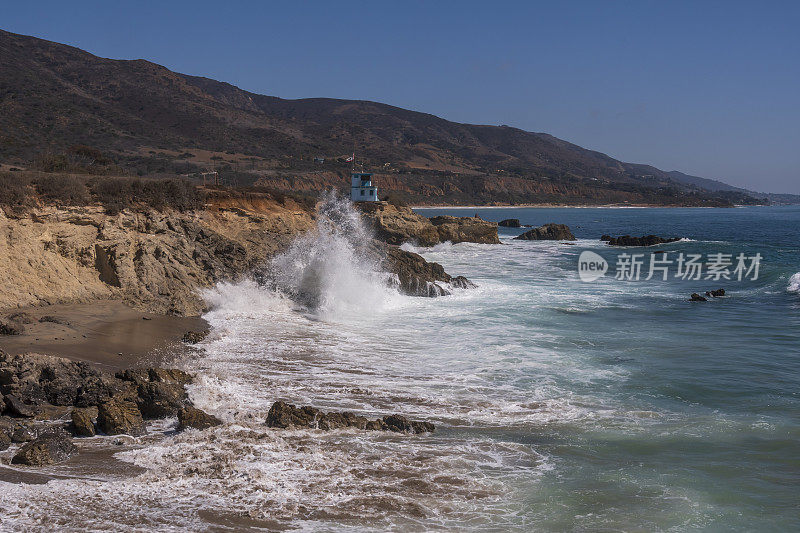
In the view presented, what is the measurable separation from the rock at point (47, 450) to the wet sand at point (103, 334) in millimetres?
2866

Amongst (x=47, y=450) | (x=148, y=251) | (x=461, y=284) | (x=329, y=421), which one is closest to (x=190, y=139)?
(x=461, y=284)

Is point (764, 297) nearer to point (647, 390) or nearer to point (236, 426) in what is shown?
point (647, 390)

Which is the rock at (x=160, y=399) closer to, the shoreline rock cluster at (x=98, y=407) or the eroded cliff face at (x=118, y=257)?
the shoreline rock cluster at (x=98, y=407)

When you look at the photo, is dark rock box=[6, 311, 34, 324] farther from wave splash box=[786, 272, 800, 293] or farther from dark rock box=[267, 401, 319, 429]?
wave splash box=[786, 272, 800, 293]

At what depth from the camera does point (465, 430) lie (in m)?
7.31

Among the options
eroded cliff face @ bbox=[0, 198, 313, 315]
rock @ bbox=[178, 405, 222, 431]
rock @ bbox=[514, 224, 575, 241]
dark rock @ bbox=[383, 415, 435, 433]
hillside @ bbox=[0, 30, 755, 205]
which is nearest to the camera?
rock @ bbox=[178, 405, 222, 431]

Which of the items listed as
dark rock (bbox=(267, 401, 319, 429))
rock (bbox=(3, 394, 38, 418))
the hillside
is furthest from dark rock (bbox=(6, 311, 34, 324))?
the hillside

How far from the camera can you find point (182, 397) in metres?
7.48

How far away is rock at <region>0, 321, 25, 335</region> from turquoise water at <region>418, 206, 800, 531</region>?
7172mm

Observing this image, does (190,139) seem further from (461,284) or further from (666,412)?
(666,412)

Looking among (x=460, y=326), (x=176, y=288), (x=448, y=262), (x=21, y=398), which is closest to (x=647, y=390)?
(x=460, y=326)

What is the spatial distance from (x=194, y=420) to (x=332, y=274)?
10.1 m

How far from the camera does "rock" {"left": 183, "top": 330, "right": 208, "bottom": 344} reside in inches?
424

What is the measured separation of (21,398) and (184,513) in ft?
10.7
